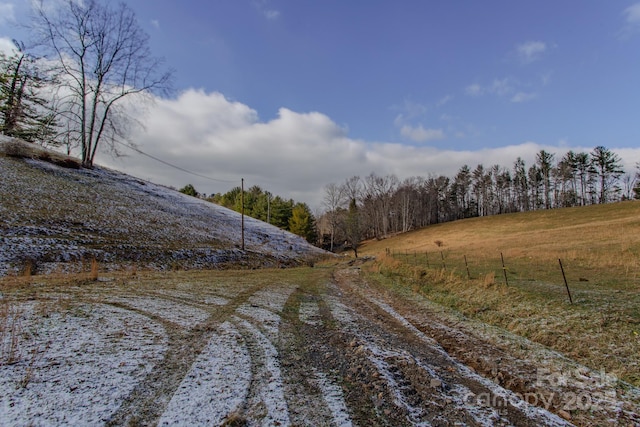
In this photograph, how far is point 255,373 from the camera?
4188 mm

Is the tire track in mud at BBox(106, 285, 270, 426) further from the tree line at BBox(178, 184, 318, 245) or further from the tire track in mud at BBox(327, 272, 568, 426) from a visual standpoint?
the tree line at BBox(178, 184, 318, 245)

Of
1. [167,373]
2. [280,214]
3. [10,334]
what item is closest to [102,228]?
[10,334]

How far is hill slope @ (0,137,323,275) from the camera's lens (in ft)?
49.8

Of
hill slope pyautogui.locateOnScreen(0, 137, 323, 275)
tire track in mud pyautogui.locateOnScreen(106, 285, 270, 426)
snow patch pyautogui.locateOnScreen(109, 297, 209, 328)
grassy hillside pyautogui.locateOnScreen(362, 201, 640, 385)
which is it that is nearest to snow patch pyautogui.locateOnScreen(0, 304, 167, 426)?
tire track in mud pyautogui.locateOnScreen(106, 285, 270, 426)

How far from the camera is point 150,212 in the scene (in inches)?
1064

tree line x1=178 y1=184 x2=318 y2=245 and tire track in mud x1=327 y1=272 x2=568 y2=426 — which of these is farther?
tree line x1=178 y1=184 x2=318 y2=245

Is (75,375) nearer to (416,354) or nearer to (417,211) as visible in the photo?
(416,354)

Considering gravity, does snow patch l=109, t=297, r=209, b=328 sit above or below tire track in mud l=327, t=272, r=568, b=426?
above

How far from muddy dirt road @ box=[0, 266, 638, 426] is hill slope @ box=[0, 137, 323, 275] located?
1002 cm

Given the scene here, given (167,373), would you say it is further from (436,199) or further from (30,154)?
(436,199)

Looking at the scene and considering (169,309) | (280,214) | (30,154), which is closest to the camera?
(169,309)

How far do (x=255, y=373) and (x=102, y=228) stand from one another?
69.0ft

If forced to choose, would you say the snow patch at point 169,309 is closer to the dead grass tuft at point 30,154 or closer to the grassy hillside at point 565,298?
the grassy hillside at point 565,298

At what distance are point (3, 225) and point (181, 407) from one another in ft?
64.7
